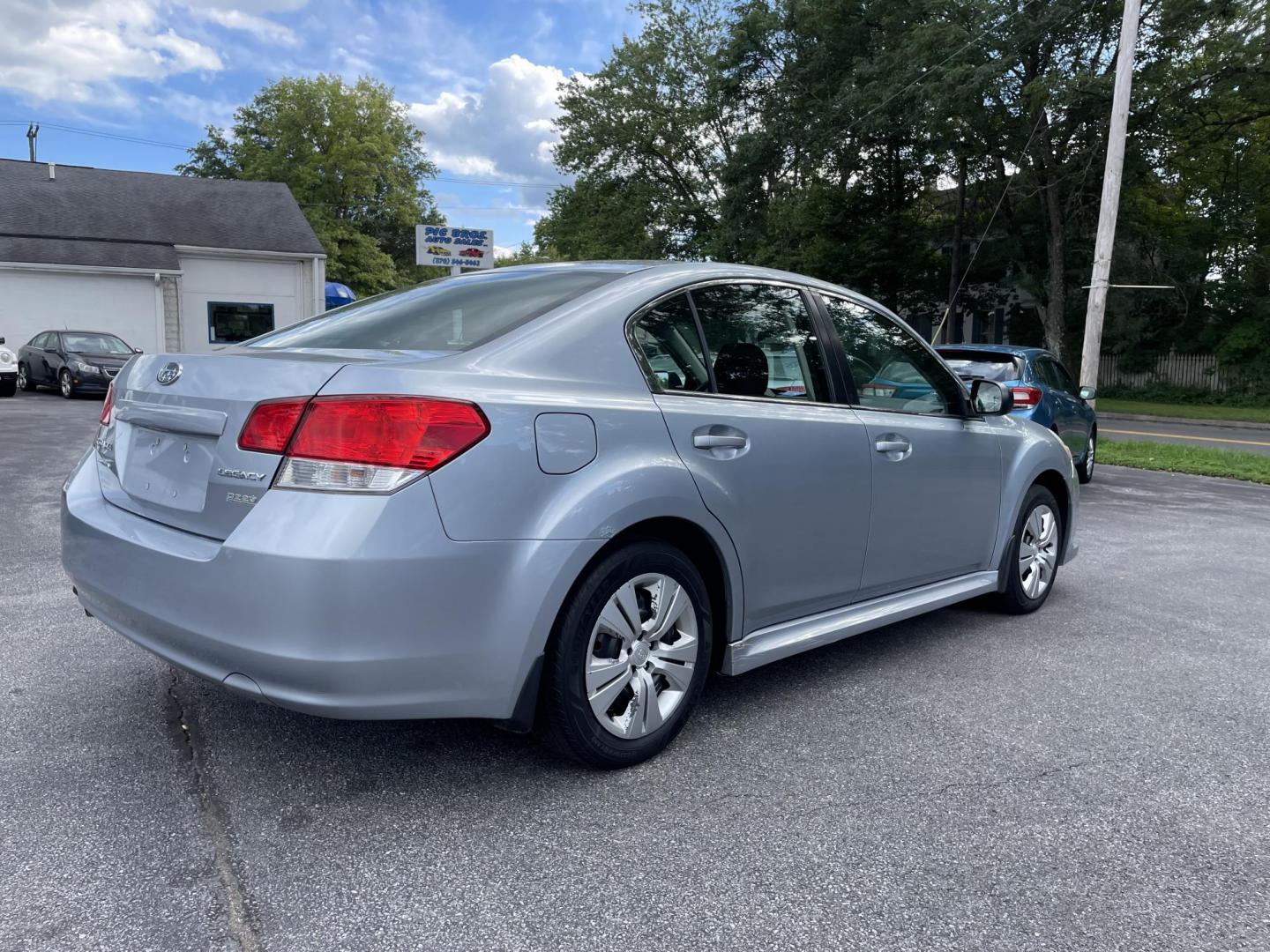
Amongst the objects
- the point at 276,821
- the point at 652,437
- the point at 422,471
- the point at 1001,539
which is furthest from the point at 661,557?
the point at 1001,539

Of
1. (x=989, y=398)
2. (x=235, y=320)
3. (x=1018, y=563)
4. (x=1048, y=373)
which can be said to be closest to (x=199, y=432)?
(x=989, y=398)

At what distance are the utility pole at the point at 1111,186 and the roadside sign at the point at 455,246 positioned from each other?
9576mm

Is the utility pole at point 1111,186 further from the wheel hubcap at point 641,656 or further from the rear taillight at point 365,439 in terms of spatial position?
the rear taillight at point 365,439

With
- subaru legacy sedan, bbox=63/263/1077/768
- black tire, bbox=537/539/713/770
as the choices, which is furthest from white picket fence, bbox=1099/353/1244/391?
black tire, bbox=537/539/713/770

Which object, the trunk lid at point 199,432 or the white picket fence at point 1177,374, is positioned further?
the white picket fence at point 1177,374

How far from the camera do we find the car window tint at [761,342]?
3473 mm

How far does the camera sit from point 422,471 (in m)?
2.53

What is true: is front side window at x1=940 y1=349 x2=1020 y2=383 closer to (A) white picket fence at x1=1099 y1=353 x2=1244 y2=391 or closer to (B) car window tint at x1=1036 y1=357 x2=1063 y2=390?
(B) car window tint at x1=1036 y1=357 x2=1063 y2=390

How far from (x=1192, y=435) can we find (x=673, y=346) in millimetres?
18752

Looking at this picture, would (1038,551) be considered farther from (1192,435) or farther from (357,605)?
(1192,435)

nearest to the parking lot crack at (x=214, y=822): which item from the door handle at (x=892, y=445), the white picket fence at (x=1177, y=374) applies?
the door handle at (x=892, y=445)

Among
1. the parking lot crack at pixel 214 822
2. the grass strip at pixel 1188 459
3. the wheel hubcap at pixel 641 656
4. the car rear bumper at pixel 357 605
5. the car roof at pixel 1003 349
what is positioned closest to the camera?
the parking lot crack at pixel 214 822

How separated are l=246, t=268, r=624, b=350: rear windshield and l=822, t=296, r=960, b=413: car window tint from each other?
3.64 feet

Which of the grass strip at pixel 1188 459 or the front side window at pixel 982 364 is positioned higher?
the front side window at pixel 982 364
